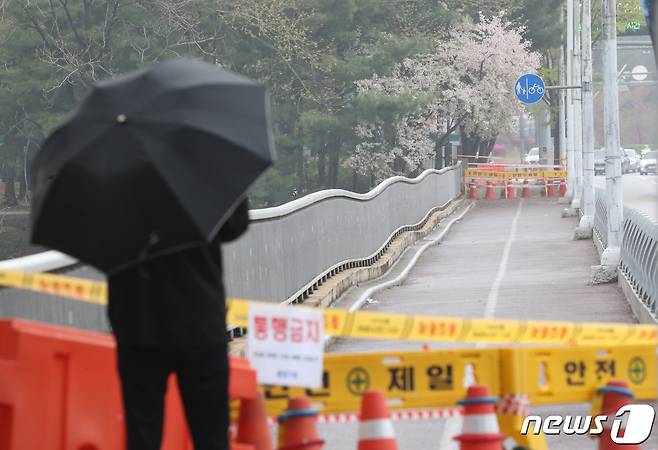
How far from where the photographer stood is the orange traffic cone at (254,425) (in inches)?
284

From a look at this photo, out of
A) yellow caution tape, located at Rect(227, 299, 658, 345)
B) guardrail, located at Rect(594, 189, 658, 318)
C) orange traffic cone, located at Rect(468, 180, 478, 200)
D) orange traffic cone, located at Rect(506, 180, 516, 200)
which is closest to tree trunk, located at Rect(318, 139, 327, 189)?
orange traffic cone, located at Rect(468, 180, 478, 200)

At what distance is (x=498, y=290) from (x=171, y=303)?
60.1 feet

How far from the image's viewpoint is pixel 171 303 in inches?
238

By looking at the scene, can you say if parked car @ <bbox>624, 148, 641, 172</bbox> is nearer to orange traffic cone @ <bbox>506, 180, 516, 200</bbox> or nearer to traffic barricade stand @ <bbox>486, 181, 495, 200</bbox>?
orange traffic cone @ <bbox>506, 180, 516, 200</bbox>

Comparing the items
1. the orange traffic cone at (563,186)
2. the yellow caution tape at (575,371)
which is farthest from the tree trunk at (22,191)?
the yellow caution tape at (575,371)

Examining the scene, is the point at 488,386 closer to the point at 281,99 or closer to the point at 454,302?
the point at 454,302

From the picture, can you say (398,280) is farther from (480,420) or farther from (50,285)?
(480,420)

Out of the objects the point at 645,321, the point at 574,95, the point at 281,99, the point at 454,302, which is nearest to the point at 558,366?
the point at 645,321

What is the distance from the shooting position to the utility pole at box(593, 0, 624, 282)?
24120 millimetres

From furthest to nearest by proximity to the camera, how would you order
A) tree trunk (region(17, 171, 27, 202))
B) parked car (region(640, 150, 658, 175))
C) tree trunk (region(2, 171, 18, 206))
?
parked car (region(640, 150, 658, 175)) < tree trunk (region(17, 171, 27, 202)) < tree trunk (region(2, 171, 18, 206))

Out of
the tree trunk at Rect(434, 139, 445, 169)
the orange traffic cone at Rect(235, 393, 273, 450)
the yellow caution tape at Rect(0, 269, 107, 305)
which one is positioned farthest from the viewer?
the tree trunk at Rect(434, 139, 445, 169)

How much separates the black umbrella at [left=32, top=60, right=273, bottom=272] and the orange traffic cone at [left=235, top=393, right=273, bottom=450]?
1.34 metres

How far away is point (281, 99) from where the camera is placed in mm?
60969

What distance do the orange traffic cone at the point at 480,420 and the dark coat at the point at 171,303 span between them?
5.06 feet
